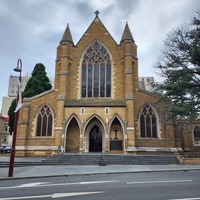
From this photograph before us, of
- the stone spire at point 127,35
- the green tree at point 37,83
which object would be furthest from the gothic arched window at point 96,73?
the green tree at point 37,83

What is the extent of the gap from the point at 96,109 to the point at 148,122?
238 inches

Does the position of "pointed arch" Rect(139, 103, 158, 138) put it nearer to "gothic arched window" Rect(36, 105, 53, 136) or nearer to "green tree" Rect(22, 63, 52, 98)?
Result: "gothic arched window" Rect(36, 105, 53, 136)

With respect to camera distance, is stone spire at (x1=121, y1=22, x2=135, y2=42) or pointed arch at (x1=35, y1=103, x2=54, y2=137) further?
stone spire at (x1=121, y1=22, x2=135, y2=42)

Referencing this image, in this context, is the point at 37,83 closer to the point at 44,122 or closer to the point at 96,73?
the point at 44,122

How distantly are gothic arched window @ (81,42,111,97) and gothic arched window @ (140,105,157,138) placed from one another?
4661 mm

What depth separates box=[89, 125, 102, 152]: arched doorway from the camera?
73.9 ft

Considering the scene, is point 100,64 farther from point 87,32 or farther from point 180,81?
point 180,81

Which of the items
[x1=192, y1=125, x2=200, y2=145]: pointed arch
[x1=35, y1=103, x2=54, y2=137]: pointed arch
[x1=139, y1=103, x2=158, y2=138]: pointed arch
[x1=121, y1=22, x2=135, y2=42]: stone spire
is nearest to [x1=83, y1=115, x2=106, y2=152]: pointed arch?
[x1=35, y1=103, x2=54, y2=137]: pointed arch

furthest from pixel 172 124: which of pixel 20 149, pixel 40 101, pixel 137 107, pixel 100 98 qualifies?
pixel 20 149

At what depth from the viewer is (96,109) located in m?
21.5

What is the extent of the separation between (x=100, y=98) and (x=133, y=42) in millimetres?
8276

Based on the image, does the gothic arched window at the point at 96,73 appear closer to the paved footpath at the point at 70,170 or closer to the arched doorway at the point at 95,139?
the arched doorway at the point at 95,139

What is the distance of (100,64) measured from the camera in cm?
2450

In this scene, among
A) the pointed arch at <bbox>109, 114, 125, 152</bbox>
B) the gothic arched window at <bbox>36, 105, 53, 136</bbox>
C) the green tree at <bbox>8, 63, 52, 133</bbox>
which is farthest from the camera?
the green tree at <bbox>8, 63, 52, 133</bbox>
